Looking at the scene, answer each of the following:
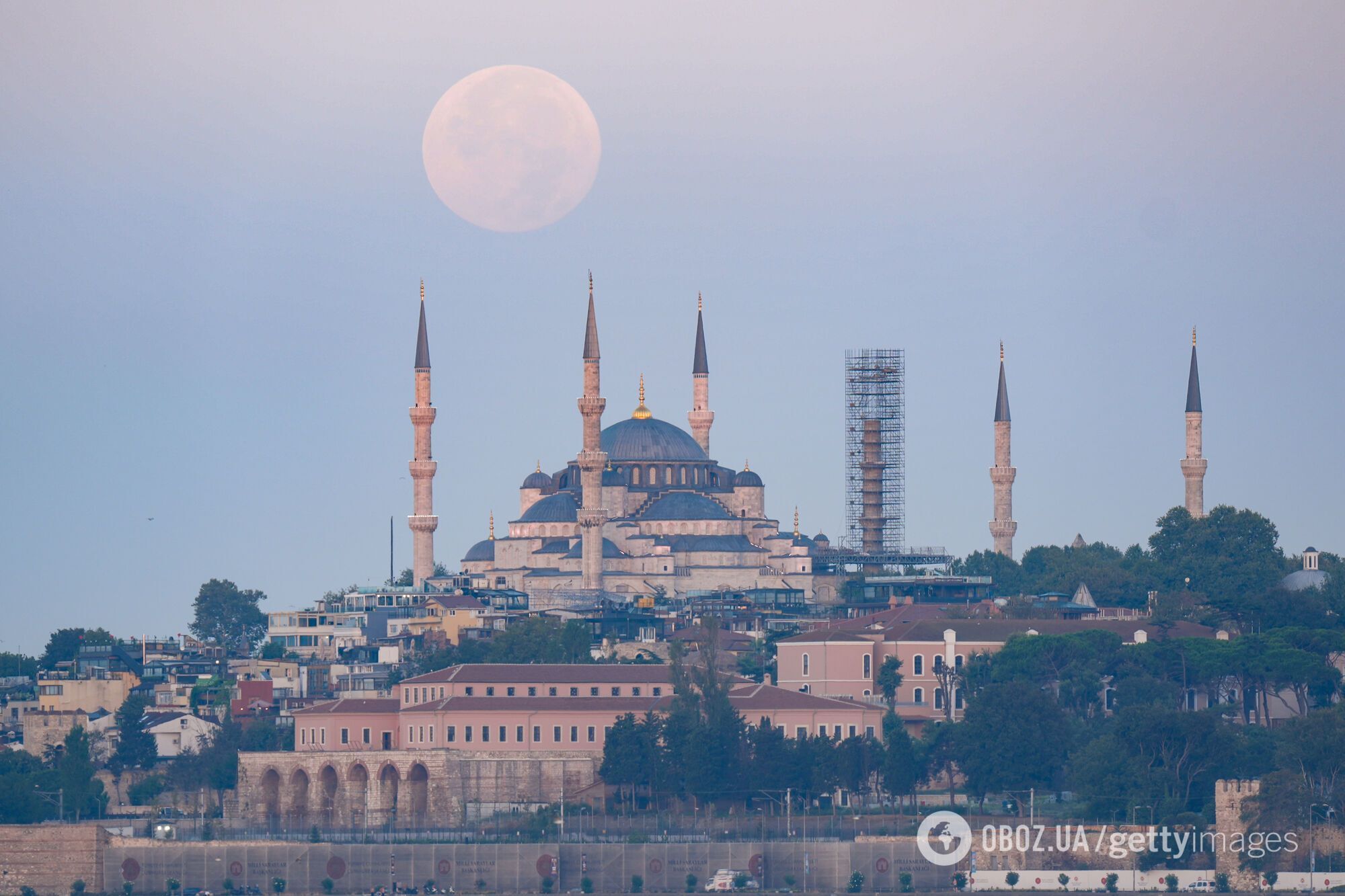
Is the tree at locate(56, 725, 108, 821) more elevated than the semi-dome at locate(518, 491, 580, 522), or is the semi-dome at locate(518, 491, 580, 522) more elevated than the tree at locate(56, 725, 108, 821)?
the semi-dome at locate(518, 491, 580, 522)

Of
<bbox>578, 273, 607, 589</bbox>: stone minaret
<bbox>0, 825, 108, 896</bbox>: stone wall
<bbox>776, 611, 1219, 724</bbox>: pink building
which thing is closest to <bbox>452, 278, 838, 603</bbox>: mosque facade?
<bbox>578, 273, 607, 589</bbox>: stone minaret

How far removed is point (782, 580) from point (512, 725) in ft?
116

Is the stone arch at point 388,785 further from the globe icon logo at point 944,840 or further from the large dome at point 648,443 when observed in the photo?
the large dome at point 648,443

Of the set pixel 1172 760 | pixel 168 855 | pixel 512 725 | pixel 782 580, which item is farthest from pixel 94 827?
pixel 782 580

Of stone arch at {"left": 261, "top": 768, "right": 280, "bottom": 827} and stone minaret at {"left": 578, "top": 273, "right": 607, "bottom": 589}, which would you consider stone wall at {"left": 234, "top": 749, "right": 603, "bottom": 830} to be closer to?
stone arch at {"left": 261, "top": 768, "right": 280, "bottom": 827}

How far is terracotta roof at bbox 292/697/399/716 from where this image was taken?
9300cm

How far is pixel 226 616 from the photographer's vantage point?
13525 cm

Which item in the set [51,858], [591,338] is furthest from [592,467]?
[51,858]

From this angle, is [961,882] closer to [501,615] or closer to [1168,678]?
[1168,678]

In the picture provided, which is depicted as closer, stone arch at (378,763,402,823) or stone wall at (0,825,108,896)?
stone wall at (0,825,108,896)

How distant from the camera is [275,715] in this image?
331ft

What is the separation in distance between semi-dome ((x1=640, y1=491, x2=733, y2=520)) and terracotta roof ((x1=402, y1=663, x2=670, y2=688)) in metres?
32.2

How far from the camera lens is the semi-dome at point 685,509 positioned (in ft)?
416

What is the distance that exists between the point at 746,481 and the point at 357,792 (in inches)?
1736
